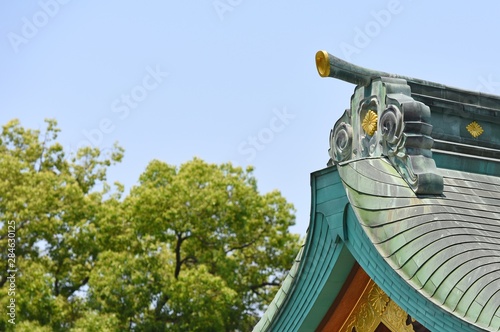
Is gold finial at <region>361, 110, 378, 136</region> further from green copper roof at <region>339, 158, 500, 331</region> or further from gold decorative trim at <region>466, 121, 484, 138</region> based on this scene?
gold decorative trim at <region>466, 121, 484, 138</region>

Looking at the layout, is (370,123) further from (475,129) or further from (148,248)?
(148,248)

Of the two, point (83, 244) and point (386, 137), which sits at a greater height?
point (83, 244)

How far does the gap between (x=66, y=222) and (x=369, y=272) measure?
729 inches

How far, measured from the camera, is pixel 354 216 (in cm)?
554

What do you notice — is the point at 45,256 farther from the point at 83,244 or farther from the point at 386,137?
the point at 386,137

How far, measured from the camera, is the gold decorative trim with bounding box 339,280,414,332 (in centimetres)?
591

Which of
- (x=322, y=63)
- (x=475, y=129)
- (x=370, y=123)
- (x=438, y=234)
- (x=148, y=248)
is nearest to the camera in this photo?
(x=438, y=234)

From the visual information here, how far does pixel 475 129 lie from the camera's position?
6430 mm

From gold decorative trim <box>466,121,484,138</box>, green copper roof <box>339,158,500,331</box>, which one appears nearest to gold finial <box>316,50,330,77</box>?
green copper roof <box>339,158,500,331</box>

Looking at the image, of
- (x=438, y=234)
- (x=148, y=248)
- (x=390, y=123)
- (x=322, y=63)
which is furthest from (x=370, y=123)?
(x=148, y=248)

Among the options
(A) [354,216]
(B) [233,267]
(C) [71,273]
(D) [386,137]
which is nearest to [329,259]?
(A) [354,216]

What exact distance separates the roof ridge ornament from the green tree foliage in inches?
614

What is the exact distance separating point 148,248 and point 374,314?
17009 millimetres

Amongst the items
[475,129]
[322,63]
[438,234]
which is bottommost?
[438,234]
